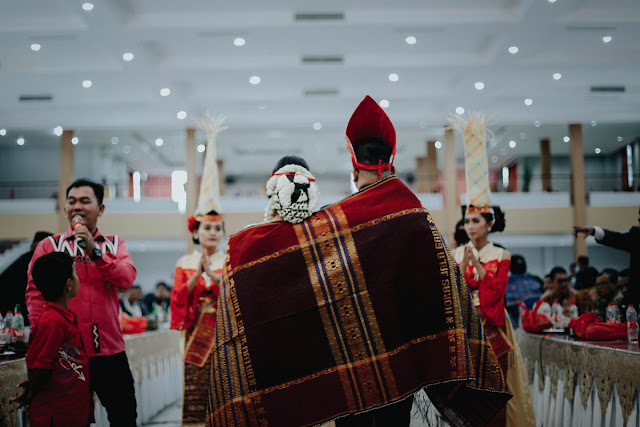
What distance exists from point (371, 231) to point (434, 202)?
1445 cm

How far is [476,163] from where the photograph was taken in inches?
148

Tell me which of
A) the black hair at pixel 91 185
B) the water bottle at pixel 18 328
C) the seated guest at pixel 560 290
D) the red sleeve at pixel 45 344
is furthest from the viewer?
the seated guest at pixel 560 290

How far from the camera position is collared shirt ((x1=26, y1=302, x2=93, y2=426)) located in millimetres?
2457

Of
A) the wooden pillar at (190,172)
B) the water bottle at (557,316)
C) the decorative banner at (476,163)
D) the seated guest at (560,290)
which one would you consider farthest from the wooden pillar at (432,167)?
the decorative banner at (476,163)

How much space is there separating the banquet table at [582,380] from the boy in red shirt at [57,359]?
2.51m

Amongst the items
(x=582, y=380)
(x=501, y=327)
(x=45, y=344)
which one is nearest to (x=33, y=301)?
(x=45, y=344)

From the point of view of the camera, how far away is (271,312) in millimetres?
1993

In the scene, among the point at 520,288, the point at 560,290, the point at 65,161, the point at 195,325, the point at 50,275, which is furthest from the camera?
the point at 65,161

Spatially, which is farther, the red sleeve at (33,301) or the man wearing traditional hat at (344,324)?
the red sleeve at (33,301)

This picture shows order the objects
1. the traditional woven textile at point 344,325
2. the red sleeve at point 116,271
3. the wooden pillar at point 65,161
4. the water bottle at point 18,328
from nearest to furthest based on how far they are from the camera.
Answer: the traditional woven textile at point 344,325, the red sleeve at point 116,271, the water bottle at point 18,328, the wooden pillar at point 65,161

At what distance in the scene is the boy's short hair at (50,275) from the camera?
2553 millimetres

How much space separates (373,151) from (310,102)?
1083cm

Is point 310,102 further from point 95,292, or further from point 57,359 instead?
point 57,359

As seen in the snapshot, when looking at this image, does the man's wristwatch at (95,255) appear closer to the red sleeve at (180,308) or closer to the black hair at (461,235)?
the red sleeve at (180,308)
